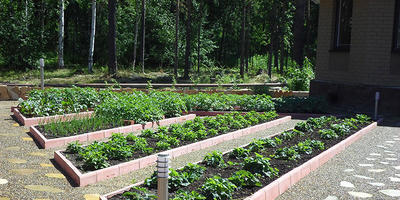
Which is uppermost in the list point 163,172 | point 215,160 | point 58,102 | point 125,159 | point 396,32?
point 396,32

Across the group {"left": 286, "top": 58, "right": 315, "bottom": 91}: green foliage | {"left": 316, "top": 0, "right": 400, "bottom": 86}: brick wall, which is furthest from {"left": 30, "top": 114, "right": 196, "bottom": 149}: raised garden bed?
{"left": 286, "top": 58, "right": 315, "bottom": 91}: green foliage

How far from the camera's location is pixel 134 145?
22.6 ft

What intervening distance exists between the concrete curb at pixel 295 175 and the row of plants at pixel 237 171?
0.15 meters

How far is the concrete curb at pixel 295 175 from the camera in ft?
15.8

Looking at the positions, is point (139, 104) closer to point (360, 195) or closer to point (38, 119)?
point (38, 119)

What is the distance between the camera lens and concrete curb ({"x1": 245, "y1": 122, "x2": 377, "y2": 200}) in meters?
4.80

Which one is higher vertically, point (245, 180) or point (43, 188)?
Answer: point (245, 180)

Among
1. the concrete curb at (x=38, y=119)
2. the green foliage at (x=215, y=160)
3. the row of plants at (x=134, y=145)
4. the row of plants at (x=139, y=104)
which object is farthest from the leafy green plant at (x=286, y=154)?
the concrete curb at (x=38, y=119)

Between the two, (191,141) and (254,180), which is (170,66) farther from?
(254,180)

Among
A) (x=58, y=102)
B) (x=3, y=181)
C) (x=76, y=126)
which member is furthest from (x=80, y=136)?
(x=58, y=102)

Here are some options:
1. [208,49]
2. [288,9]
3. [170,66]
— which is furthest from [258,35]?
[170,66]

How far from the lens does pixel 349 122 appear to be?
9.77 m

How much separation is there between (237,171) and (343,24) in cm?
1118

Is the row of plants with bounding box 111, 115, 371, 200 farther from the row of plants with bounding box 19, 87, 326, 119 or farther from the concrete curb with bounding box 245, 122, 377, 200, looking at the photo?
the row of plants with bounding box 19, 87, 326, 119
